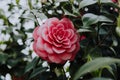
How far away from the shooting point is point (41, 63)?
0.98 meters

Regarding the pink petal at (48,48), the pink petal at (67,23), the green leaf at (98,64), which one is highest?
the green leaf at (98,64)

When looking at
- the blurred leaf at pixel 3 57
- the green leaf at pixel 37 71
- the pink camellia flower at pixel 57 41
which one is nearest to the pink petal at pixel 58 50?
the pink camellia flower at pixel 57 41

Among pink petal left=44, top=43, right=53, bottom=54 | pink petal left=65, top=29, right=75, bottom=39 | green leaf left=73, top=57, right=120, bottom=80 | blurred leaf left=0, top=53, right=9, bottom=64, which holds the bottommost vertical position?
blurred leaf left=0, top=53, right=9, bottom=64

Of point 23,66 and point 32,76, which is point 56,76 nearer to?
point 32,76

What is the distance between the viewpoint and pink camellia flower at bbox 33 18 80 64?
0.83m

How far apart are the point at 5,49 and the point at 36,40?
253mm

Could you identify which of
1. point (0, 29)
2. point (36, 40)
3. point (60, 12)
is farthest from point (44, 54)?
point (0, 29)

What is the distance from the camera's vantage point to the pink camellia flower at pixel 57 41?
83cm

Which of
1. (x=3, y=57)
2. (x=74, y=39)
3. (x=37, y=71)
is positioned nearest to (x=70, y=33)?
(x=74, y=39)

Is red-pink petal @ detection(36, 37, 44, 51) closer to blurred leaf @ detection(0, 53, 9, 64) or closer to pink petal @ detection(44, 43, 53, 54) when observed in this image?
pink petal @ detection(44, 43, 53, 54)

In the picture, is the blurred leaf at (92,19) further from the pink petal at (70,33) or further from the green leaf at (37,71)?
the green leaf at (37,71)

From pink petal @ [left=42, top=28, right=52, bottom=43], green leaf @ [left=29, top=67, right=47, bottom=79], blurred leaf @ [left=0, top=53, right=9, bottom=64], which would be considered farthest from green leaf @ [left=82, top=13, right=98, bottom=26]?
blurred leaf @ [left=0, top=53, right=9, bottom=64]

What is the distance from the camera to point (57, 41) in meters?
0.85

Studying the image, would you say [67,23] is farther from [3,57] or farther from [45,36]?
[3,57]
